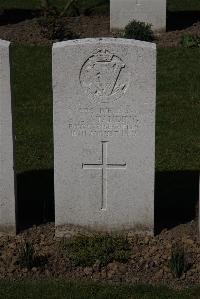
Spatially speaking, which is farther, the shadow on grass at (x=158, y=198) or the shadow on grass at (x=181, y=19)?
the shadow on grass at (x=181, y=19)

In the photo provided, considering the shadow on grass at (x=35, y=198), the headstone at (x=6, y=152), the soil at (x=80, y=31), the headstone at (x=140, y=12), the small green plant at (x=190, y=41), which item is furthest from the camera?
the headstone at (x=140, y=12)

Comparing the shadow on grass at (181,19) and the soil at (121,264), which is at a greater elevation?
the shadow on grass at (181,19)

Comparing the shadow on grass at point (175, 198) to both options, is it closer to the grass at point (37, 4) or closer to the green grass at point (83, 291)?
the green grass at point (83, 291)

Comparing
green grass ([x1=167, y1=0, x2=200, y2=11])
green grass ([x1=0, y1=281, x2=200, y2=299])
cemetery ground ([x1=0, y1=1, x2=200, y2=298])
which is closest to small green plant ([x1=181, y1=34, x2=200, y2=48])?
cemetery ground ([x1=0, y1=1, x2=200, y2=298])

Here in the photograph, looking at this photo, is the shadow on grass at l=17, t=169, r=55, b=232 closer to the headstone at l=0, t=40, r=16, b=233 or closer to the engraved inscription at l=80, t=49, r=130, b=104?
the headstone at l=0, t=40, r=16, b=233

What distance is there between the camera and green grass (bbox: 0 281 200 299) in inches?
294

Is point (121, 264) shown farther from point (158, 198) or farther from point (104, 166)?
point (158, 198)

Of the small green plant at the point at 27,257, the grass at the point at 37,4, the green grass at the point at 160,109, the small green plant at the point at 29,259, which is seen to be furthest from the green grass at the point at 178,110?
the grass at the point at 37,4

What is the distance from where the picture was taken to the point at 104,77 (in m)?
8.28

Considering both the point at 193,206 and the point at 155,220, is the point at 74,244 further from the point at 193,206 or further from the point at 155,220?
the point at 193,206

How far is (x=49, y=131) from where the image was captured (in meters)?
12.4

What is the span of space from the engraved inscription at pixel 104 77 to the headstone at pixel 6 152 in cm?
78

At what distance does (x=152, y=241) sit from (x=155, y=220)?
1.87ft

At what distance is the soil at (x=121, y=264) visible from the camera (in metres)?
7.88
